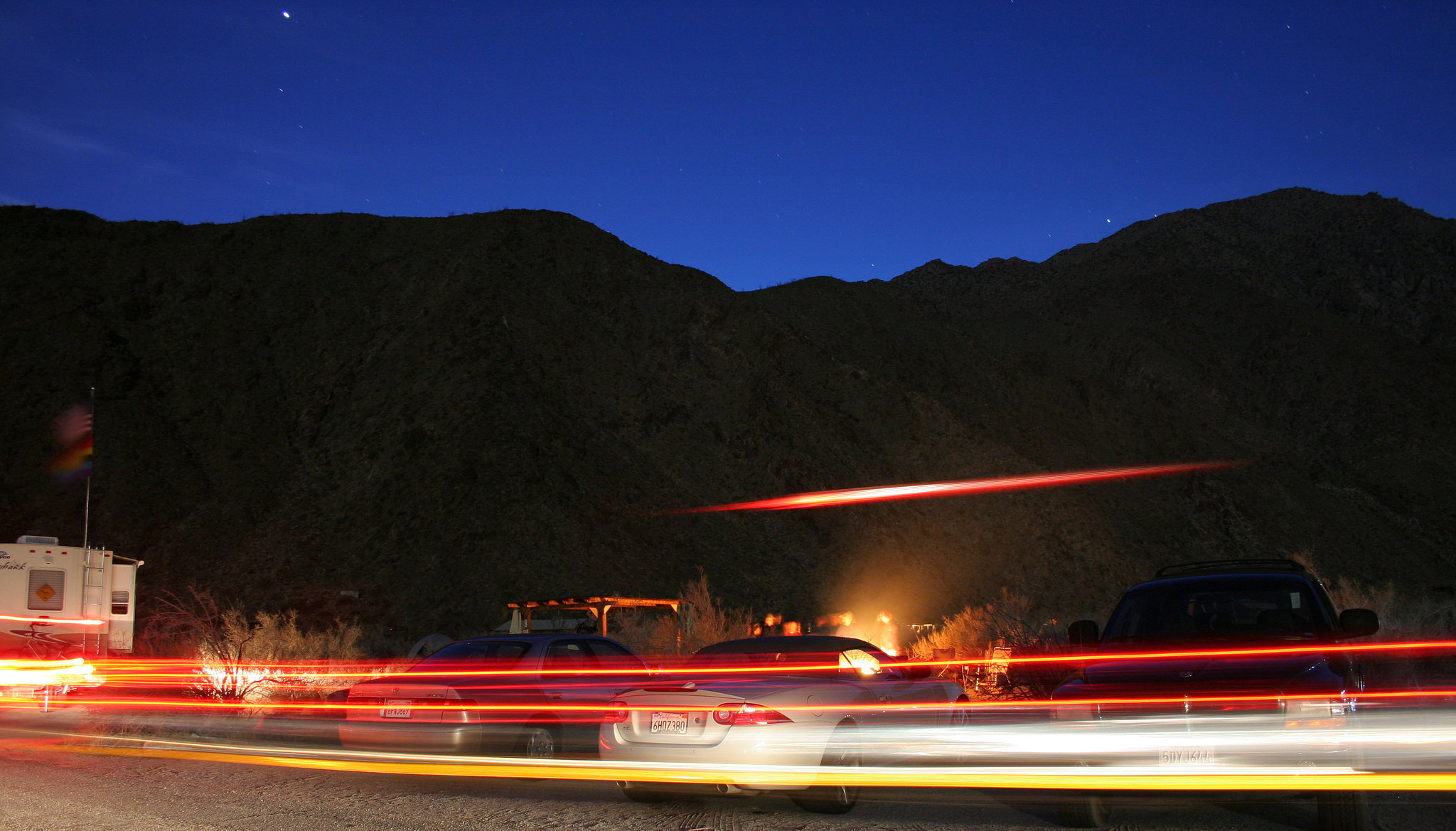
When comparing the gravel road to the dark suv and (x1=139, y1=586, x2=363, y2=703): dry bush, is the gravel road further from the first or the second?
(x1=139, y1=586, x2=363, y2=703): dry bush

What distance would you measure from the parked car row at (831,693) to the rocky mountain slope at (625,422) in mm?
25364

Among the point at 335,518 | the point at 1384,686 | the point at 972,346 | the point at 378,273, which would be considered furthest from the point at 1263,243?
the point at 1384,686

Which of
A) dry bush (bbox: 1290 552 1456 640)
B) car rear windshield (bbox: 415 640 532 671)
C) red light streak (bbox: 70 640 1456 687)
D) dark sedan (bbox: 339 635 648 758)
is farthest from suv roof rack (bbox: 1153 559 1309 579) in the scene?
car rear windshield (bbox: 415 640 532 671)

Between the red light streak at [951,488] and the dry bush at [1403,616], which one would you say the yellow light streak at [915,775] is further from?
the red light streak at [951,488]

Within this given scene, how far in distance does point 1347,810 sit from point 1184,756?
93 centimetres

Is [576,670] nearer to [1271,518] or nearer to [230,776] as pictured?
[230,776]

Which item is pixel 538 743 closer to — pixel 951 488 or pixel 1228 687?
pixel 1228 687

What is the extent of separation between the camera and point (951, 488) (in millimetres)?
53406

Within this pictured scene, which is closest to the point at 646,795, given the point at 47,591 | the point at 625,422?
the point at 47,591

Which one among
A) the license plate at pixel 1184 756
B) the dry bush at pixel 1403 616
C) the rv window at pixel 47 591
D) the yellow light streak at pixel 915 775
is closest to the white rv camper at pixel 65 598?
the rv window at pixel 47 591

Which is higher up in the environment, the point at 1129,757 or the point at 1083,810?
the point at 1129,757

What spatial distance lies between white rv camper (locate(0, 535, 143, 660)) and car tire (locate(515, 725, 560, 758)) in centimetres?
1095

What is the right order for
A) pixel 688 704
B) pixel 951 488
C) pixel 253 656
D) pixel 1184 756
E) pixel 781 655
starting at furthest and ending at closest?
pixel 951 488
pixel 253 656
pixel 781 655
pixel 688 704
pixel 1184 756

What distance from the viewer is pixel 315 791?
30.6 ft
